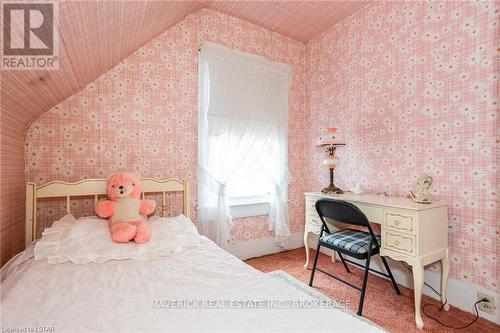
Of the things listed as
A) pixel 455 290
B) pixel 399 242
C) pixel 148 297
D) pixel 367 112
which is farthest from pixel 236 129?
pixel 455 290

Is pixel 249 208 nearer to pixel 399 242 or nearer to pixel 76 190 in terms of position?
pixel 399 242

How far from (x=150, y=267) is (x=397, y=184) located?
2.21 metres

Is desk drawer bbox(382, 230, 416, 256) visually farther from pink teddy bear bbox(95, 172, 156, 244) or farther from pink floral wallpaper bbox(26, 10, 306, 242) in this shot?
pink teddy bear bbox(95, 172, 156, 244)

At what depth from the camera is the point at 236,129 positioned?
280cm

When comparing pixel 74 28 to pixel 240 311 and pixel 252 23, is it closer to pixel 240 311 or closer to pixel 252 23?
pixel 240 311

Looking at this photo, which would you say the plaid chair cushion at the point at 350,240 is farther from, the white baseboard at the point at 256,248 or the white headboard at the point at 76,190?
the white headboard at the point at 76,190

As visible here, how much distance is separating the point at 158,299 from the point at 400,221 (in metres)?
1.69

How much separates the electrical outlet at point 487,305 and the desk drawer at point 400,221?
2.36 ft

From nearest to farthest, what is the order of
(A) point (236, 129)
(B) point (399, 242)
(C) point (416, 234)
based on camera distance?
(C) point (416, 234), (B) point (399, 242), (A) point (236, 129)

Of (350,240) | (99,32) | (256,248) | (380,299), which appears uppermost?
(99,32)

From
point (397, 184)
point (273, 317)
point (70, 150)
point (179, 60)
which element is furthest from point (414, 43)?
point (70, 150)

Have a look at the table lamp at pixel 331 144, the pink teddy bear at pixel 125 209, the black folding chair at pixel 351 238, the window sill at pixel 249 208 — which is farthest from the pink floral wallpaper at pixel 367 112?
the black folding chair at pixel 351 238

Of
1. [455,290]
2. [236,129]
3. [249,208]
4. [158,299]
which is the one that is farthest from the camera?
[249,208]

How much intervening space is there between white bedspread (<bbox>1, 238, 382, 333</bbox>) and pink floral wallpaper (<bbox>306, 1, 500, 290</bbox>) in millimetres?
1602
